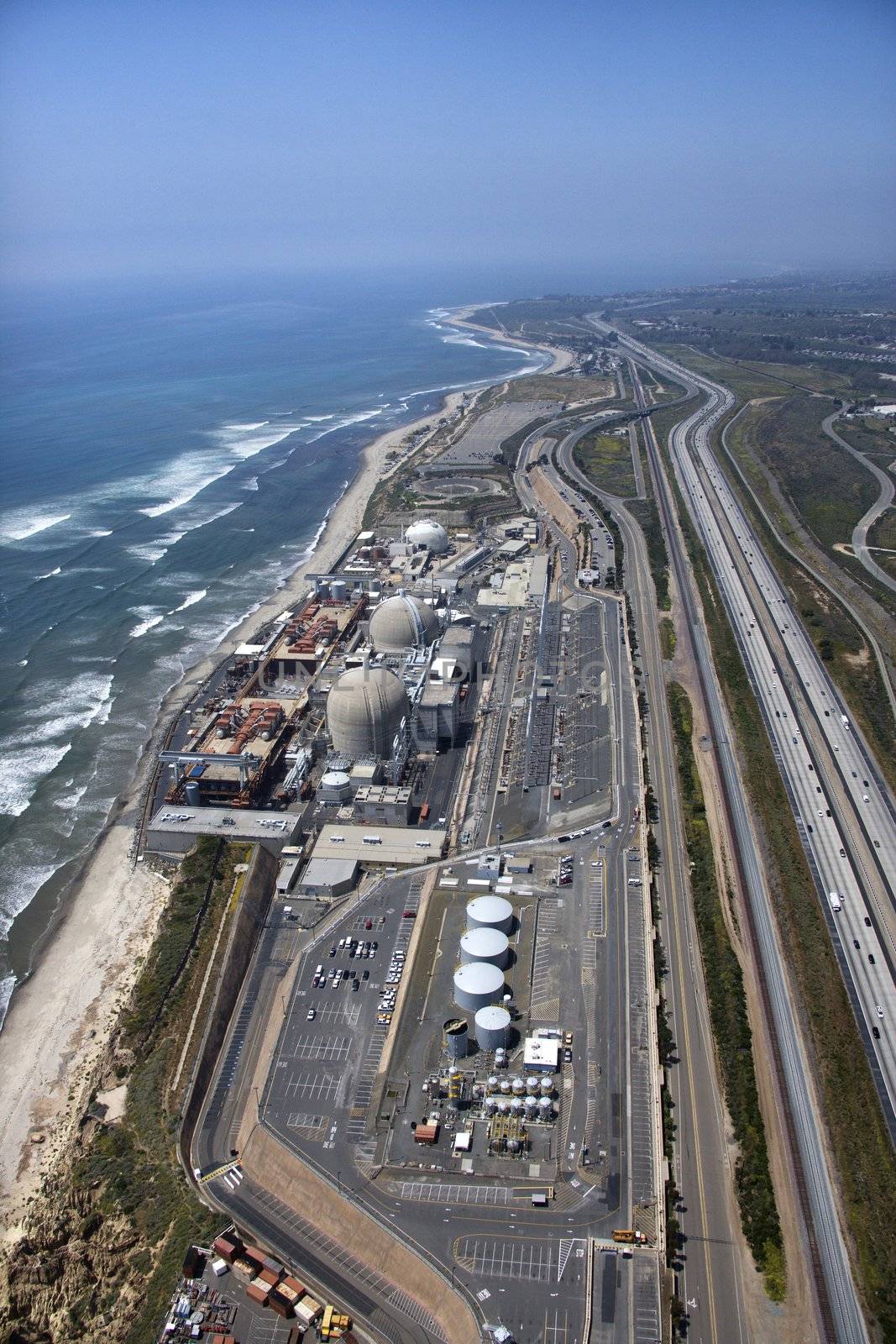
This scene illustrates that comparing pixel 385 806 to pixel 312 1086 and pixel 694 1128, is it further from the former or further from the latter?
pixel 694 1128

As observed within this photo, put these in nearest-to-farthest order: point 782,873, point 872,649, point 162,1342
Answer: point 162,1342, point 782,873, point 872,649

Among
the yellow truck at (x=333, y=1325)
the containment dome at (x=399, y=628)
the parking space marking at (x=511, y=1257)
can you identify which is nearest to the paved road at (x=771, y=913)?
the parking space marking at (x=511, y=1257)

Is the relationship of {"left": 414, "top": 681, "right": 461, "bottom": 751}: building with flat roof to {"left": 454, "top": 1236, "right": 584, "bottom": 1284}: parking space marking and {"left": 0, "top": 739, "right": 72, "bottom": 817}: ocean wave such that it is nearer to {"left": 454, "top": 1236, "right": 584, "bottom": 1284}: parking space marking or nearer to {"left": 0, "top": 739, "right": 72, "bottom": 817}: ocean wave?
{"left": 0, "top": 739, "right": 72, "bottom": 817}: ocean wave

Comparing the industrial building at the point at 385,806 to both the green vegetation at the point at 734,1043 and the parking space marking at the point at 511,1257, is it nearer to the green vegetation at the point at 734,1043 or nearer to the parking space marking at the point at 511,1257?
the green vegetation at the point at 734,1043

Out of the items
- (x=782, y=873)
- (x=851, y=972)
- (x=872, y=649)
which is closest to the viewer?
(x=851, y=972)

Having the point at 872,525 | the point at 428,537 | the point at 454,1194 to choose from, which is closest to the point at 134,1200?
the point at 454,1194

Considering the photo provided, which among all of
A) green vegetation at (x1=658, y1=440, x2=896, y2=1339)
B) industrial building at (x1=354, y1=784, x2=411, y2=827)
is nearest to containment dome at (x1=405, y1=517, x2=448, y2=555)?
green vegetation at (x1=658, y1=440, x2=896, y2=1339)

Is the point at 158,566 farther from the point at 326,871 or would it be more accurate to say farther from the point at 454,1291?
the point at 454,1291

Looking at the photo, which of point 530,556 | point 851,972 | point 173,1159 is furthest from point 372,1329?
point 530,556
